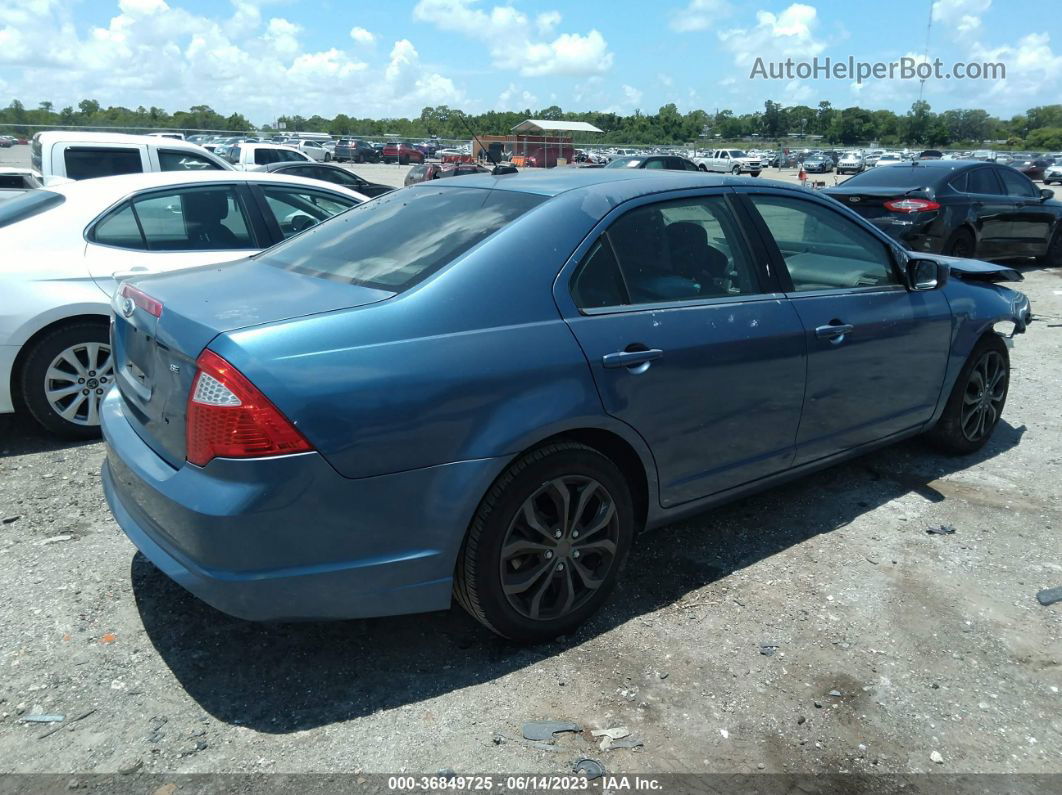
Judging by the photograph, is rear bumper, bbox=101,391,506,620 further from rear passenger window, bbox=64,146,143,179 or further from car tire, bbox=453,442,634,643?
rear passenger window, bbox=64,146,143,179

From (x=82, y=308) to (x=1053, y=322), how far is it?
9254 millimetres

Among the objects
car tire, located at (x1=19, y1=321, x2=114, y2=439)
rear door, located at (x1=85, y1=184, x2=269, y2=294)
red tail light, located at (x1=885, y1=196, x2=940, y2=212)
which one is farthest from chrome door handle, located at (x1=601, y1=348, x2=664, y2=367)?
red tail light, located at (x1=885, y1=196, x2=940, y2=212)

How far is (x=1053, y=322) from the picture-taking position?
9203mm

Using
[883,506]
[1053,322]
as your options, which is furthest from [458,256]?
[1053,322]

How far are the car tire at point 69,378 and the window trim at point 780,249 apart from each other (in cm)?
367

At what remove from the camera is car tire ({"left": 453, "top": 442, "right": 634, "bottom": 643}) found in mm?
2906

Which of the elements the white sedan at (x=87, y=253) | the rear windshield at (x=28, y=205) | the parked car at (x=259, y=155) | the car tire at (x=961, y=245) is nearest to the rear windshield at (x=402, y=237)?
the white sedan at (x=87, y=253)

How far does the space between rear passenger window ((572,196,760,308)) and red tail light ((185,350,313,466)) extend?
47.0 inches

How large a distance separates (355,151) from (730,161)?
2252cm

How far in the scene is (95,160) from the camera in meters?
10.7

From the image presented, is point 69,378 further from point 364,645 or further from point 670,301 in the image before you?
point 670,301

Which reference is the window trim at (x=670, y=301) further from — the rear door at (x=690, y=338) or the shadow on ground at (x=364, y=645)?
the shadow on ground at (x=364, y=645)

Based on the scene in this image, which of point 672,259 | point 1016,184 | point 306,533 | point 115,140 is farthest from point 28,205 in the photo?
point 1016,184

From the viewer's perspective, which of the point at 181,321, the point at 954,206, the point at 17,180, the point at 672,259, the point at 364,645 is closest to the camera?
the point at 181,321
